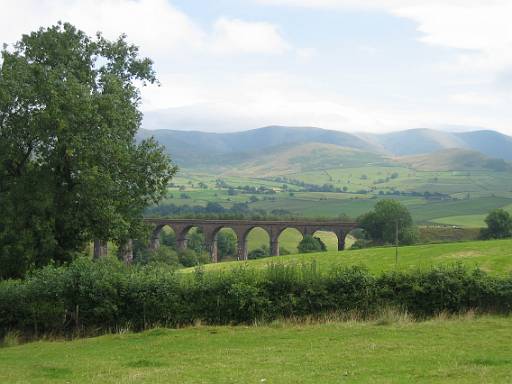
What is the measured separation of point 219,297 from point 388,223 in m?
88.2

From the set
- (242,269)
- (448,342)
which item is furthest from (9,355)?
(448,342)

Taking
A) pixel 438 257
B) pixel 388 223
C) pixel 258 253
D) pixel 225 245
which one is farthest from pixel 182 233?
pixel 438 257

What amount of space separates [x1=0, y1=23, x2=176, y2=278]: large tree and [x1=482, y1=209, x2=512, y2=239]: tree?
83403 millimetres

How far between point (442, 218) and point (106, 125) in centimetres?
13385

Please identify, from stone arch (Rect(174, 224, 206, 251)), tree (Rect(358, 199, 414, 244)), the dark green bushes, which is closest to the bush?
stone arch (Rect(174, 224, 206, 251))

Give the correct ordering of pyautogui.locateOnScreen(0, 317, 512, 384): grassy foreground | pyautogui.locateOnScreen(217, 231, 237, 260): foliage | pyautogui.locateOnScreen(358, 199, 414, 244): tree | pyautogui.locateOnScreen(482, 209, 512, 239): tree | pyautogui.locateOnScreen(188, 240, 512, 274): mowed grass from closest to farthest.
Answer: pyautogui.locateOnScreen(0, 317, 512, 384): grassy foreground
pyautogui.locateOnScreen(188, 240, 512, 274): mowed grass
pyautogui.locateOnScreen(482, 209, 512, 239): tree
pyautogui.locateOnScreen(358, 199, 414, 244): tree
pyautogui.locateOnScreen(217, 231, 237, 260): foliage

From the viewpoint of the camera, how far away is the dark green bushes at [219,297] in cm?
2331

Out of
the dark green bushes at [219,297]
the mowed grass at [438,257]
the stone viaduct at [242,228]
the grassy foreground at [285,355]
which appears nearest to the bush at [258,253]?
the stone viaduct at [242,228]

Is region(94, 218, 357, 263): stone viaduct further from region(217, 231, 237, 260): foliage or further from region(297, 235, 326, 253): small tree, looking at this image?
region(217, 231, 237, 260): foliage

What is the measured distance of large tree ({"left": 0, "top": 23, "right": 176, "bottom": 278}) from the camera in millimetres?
28781

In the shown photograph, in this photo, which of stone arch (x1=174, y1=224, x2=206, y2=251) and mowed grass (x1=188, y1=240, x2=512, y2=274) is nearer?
mowed grass (x1=188, y1=240, x2=512, y2=274)

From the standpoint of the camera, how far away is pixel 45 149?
3006 centimetres

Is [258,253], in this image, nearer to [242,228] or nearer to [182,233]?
[242,228]

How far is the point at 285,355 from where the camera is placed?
1659cm
